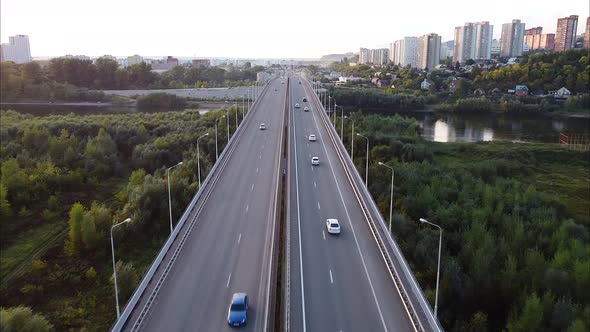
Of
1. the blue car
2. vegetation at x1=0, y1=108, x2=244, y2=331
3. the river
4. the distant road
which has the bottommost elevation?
the river

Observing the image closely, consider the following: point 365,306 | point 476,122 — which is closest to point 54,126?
point 365,306

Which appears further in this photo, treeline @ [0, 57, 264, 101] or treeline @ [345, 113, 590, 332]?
treeline @ [0, 57, 264, 101]

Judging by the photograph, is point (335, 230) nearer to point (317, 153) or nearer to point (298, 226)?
point (298, 226)

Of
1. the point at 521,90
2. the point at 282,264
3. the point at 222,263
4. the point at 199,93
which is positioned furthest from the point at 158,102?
the point at 282,264

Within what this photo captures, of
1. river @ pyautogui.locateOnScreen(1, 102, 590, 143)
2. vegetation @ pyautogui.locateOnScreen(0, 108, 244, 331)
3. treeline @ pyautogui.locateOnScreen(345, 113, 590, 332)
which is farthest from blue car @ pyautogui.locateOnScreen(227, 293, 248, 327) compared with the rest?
river @ pyautogui.locateOnScreen(1, 102, 590, 143)

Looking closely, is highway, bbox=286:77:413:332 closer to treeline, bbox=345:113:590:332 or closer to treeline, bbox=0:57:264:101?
treeline, bbox=345:113:590:332

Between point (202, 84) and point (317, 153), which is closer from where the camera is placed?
point (317, 153)

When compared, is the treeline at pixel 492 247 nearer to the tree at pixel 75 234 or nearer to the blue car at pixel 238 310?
the blue car at pixel 238 310
